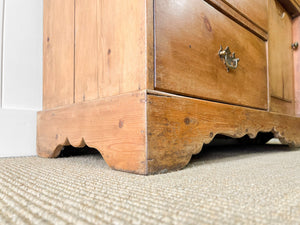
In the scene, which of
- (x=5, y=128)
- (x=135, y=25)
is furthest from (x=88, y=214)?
(x=5, y=128)

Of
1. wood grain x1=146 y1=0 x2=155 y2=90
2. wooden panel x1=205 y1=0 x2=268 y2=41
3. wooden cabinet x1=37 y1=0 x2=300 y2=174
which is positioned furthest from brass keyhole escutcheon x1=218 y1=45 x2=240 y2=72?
wood grain x1=146 y1=0 x2=155 y2=90

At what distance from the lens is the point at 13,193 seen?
36 cm

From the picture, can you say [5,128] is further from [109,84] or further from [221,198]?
[221,198]

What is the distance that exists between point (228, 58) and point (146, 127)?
1.34 feet

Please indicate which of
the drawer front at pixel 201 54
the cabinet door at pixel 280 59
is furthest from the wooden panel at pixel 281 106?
the drawer front at pixel 201 54

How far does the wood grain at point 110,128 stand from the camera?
0.50m

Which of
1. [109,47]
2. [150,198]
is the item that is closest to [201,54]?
[109,47]

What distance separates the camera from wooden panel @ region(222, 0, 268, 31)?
81 cm

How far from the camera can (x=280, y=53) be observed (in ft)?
3.67

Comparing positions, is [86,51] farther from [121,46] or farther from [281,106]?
[281,106]

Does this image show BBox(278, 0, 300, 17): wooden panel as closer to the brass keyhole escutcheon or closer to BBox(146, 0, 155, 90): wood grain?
the brass keyhole escutcheon

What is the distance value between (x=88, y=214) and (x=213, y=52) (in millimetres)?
571

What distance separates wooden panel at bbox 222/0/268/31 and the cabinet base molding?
13.9 inches

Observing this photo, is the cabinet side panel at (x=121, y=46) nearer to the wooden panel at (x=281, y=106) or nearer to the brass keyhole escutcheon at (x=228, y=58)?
the brass keyhole escutcheon at (x=228, y=58)
